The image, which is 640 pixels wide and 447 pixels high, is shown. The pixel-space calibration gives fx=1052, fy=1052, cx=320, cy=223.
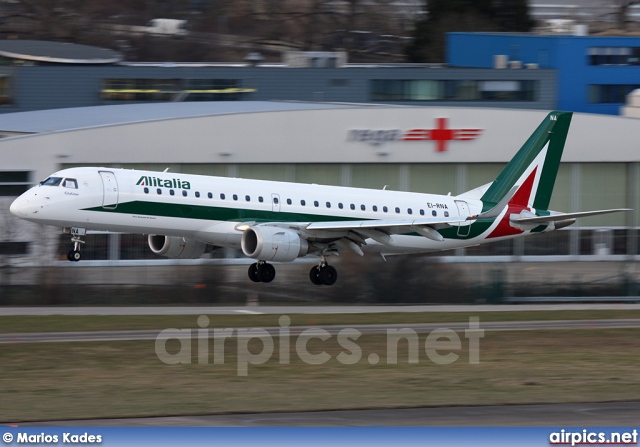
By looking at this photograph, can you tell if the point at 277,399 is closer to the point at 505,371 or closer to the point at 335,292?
the point at 505,371

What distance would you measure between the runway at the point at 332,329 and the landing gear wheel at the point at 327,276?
7799 millimetres

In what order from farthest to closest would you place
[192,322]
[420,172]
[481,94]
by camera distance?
[481,94]
[420,172]
[192,322]

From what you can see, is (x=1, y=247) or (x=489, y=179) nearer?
(x=1, y=247)

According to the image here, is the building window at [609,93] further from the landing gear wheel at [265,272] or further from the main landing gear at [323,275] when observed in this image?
the landing gear wheel at [265,272]

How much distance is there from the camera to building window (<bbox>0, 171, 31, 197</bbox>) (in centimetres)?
5409

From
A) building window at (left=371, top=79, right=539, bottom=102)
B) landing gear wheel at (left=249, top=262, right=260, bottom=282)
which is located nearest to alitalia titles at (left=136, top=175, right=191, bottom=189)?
landing gear wheel at (left=249, top=262, right=260, bottom=282)

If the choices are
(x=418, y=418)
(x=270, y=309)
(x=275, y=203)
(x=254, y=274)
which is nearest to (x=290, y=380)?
(x=418, y=418)

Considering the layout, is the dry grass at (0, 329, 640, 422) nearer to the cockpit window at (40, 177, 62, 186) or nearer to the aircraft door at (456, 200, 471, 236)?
the cockpit window at (40, 177, 62, 186)

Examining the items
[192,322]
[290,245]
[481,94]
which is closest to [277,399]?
[192,322]

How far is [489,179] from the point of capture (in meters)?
63.1

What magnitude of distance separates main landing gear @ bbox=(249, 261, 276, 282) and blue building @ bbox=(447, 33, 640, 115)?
42.0 metres

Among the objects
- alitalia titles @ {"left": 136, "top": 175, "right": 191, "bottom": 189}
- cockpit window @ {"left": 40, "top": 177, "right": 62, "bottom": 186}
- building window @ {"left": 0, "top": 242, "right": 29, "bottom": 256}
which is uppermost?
cockpit window @ {"left": 40, "top": 177, "right": 62, "bottom": 186}

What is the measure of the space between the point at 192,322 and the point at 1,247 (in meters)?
16.0

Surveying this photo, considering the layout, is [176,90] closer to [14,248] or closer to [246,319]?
[14,248]
